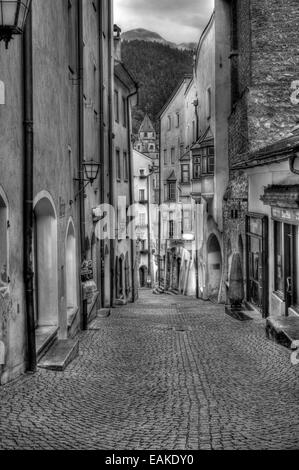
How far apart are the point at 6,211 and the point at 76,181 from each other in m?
8.54

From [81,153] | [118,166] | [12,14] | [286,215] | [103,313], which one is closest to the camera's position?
[12,14]

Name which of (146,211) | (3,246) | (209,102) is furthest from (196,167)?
(146,211)

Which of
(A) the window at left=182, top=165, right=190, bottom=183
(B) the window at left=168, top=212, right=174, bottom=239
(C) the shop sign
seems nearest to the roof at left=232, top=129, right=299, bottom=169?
(C) the shop sign

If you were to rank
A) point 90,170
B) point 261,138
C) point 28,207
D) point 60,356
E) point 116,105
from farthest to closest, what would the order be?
point 116,105
point 261,138
point 90,170
point 60,356
point 28,207

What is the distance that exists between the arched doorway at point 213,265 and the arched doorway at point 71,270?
17522 mm

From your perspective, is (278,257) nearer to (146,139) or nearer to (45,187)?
(45,187)

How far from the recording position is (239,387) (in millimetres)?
10070

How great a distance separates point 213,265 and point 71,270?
722 inches

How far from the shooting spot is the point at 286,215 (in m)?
16.5

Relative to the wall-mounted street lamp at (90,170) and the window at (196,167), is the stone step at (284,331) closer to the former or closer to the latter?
the wall-mounted street lamp at (90,170)

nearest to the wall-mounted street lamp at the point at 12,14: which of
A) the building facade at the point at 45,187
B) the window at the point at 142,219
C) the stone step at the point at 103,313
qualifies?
the building facade at the point at 45,187

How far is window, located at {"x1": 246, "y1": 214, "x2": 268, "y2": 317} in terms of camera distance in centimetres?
2005

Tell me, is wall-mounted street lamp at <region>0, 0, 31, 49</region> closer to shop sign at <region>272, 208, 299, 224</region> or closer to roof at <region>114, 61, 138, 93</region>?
shop sign at <region>272, 208, 299, 224</region>

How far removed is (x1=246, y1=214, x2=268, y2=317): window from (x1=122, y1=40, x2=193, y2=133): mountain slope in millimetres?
125580
